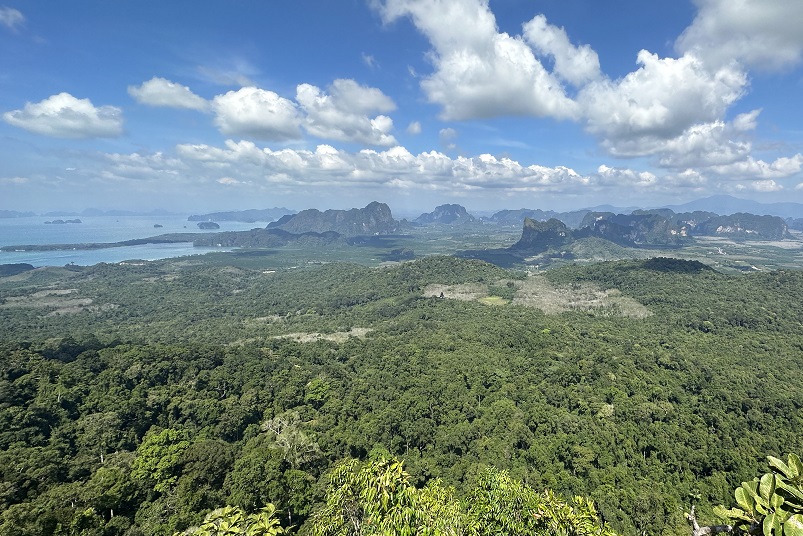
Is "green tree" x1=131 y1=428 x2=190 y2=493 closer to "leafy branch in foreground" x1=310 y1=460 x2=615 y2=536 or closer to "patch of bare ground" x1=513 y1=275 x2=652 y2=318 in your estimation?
"leafy branch in foreground" x1=310 y1=460 x2=615 y2=536

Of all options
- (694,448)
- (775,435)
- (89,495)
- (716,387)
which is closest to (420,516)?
(89,495)

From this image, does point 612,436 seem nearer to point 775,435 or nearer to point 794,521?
point 775,435

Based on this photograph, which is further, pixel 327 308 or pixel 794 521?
pixel 327 308

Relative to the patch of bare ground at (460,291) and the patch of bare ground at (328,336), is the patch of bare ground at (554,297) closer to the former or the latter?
the patch of bare ground at (460,291)

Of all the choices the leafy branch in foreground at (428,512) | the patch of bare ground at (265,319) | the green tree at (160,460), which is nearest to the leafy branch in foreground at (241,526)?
the leafy branch in foreground at (428,512)

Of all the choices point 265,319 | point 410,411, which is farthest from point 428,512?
point 265,319

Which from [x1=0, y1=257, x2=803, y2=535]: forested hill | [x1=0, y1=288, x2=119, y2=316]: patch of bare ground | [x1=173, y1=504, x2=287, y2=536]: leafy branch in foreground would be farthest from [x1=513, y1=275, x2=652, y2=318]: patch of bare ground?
[x1=0, y1=288, x2=119, y2=316]: patch of bare ground

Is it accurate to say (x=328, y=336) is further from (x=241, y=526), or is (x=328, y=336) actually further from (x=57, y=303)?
(x=57, y=303)
